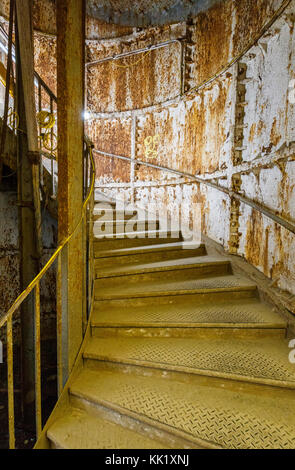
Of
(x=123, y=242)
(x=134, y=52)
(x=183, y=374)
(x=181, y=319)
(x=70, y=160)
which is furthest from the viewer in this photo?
(x=134, y=52)

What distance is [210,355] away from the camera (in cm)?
231

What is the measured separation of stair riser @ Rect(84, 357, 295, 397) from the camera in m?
2.01

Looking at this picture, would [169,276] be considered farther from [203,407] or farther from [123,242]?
[203,407]

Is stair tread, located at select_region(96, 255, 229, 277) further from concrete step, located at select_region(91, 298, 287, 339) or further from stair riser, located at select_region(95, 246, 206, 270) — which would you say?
concrete step, located at select_region(91, 298, 287, 339)

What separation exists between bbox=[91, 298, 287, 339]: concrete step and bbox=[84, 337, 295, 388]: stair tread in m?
Result: 0.06

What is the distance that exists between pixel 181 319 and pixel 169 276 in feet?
2.72

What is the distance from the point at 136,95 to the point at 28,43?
3.21 m

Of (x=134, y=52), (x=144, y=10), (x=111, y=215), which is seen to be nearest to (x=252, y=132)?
(x=111, y=215)

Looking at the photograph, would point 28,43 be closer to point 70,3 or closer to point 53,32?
point 70,3

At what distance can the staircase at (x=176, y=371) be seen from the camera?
5.89ft

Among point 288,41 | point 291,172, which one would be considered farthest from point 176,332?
point 288,41

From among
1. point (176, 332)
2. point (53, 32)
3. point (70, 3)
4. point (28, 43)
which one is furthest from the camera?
point (53, 32)

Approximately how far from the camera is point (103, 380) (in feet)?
7.41
